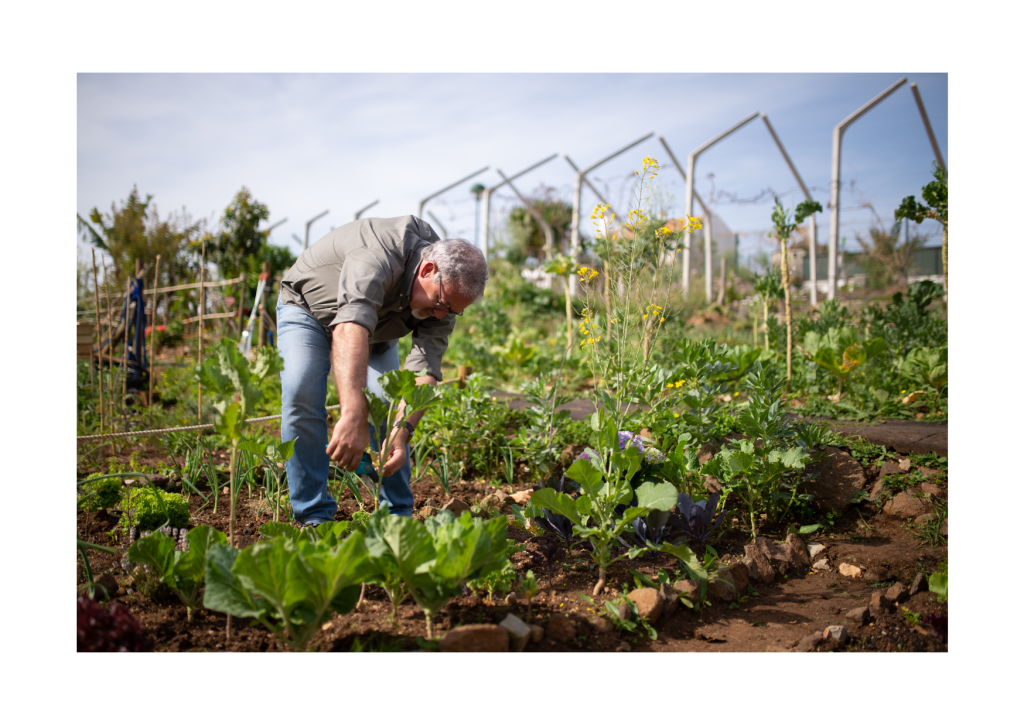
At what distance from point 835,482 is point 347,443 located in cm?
196

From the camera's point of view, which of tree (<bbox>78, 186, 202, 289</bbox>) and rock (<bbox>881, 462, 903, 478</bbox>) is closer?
rock (<bbox>881, 462, 903, 478</bbox>)

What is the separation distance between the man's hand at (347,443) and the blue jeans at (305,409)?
464 millimetres

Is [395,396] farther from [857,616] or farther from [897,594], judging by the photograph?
[897,594]

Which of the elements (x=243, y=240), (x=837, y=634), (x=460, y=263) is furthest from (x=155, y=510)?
(x=243, y=240)

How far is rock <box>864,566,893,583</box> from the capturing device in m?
1.82

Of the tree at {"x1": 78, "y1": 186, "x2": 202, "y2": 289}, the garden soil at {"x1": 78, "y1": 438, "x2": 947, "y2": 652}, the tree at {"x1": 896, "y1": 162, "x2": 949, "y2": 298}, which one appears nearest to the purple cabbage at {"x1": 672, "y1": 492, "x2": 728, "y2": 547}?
the garden soil at {"x1": 78, "y1": 438, "x2": 947, "y2": 652}

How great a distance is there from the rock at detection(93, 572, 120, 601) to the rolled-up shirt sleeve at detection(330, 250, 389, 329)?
89 centimetres

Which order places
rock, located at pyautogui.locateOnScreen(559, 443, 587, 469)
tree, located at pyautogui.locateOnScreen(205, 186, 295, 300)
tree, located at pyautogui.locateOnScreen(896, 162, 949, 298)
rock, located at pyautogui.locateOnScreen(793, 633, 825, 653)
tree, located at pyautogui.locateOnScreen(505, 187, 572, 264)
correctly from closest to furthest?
rock, located at pyautogui.locateOnScreen(793, 633, 825, 653)
rock, located at pyautogui.locateOnScreen(559, 443, 587, 469)
tree, located at pyautogui.locateOnScreen(896, 162, 949, 298)
tree, located at pyautogui.locateOnScreen(205, 186, 295, 300)
tree, located at pyautogui.locateOnScreen(505, 187, 572, 264)

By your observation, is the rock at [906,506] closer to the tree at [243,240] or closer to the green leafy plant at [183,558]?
the green leafy plant at [183,558]

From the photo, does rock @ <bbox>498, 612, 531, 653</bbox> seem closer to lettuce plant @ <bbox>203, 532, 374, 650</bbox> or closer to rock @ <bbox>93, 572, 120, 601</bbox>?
lettuce plant @ <bbox>203, 532, 374, 650</bbox>

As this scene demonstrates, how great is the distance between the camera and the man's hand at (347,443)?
150 centimetres

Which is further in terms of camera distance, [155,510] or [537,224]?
[537,224]

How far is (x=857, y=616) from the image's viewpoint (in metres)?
1.54
